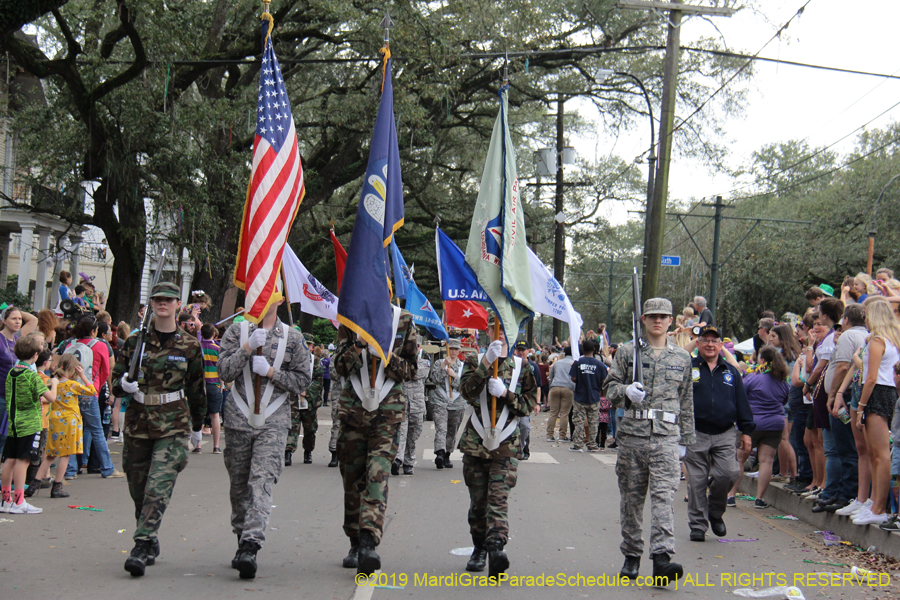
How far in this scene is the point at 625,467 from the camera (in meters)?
6.76

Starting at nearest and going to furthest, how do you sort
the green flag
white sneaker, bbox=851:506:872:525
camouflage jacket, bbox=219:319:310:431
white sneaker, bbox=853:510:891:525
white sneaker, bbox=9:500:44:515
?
camouflage jacket, bbox=219:319:310:431 < the green flag < white sneaker, bbox=853:510:891:525 < white sneaker, bbox=851:506:872:525 < white sneaker, bbox=9:500:44:515

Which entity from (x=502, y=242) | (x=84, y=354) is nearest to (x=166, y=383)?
(x=502, y=242)

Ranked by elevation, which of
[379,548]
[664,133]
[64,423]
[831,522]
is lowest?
[379,548]

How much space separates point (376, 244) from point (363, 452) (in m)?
1.71

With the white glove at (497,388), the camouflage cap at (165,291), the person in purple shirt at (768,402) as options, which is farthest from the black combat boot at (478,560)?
the person in purple shirt at (768,402)

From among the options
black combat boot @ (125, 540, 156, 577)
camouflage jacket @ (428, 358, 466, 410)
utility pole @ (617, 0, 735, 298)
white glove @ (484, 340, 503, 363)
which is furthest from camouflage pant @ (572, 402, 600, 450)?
black combat boot @ (125, 540, 156, 577)

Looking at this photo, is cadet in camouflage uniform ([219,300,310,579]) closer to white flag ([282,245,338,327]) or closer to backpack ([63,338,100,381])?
white flag ([282,245,338,327])

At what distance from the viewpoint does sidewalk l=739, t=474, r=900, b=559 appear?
763cm

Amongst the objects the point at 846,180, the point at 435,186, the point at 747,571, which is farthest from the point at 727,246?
the point at 747,571

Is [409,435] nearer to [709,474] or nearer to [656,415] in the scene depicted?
[709,474]

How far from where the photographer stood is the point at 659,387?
6.78 metres

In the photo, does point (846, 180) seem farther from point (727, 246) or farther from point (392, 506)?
point (392, 506)

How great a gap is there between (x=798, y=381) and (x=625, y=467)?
4.27 m

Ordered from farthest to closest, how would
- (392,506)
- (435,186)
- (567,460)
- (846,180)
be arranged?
(846,180)
(435,186)
(567,460)
(392,506)
